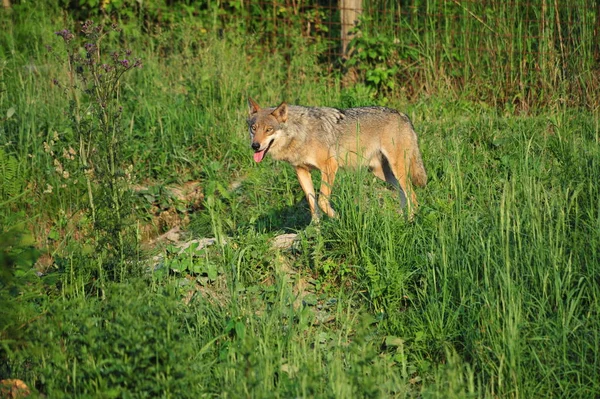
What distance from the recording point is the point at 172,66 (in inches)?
398

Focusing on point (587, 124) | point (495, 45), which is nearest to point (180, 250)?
point (587, 124)

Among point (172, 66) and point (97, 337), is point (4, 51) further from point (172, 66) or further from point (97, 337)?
point (97, 337)

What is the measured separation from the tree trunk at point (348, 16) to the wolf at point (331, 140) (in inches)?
110

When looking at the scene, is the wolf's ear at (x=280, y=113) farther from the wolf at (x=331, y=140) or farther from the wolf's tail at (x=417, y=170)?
the wolf's tail at (x=417, y=170)

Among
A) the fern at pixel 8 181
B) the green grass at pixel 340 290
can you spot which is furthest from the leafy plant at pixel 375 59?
the fern at pixel 8 181

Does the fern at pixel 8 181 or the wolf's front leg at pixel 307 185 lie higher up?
the fern at pixel 8 181

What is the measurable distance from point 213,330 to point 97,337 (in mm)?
1005

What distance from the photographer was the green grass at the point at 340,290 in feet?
13.7

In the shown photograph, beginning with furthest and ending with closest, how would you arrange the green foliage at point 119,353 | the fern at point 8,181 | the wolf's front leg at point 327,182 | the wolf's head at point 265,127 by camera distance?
A: the wolf's head at point 265,127, the wolf's front leg at point 327,182, the fern at point 8,181, the green foliage at point 119,353

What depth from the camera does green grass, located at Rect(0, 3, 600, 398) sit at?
4.18m

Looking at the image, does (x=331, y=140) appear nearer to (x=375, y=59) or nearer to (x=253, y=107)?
(x=253, y=107)

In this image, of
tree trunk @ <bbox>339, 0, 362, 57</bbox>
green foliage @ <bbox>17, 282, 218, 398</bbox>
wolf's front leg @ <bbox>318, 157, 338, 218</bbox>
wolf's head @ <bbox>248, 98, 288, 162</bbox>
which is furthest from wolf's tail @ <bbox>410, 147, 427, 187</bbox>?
green foliage @ <bbox>17, 282, 218, 398</bbox>

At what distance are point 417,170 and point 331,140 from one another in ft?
2.94

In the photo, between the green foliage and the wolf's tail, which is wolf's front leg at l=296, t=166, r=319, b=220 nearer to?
the wolf's tail
